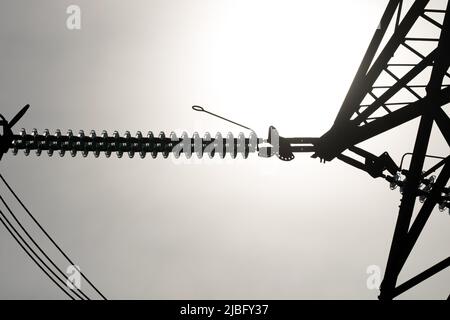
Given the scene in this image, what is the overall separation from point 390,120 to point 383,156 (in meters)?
2.01

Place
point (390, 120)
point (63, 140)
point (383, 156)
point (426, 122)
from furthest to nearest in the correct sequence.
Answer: point (383, 156)
point (63, 140)
point (390, 120)
point (426, 122)

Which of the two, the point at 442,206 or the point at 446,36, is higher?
the point at 446,36

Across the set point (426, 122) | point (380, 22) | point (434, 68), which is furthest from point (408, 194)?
point (380, 22)

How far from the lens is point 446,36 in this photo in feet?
24.5

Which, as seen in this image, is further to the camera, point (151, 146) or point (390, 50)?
point (151, 146)

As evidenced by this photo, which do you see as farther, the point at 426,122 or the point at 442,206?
the point at 442,206

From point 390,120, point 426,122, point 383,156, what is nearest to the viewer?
point 426,122

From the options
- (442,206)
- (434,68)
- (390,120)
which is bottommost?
(442,206)

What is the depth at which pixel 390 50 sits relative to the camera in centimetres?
923
